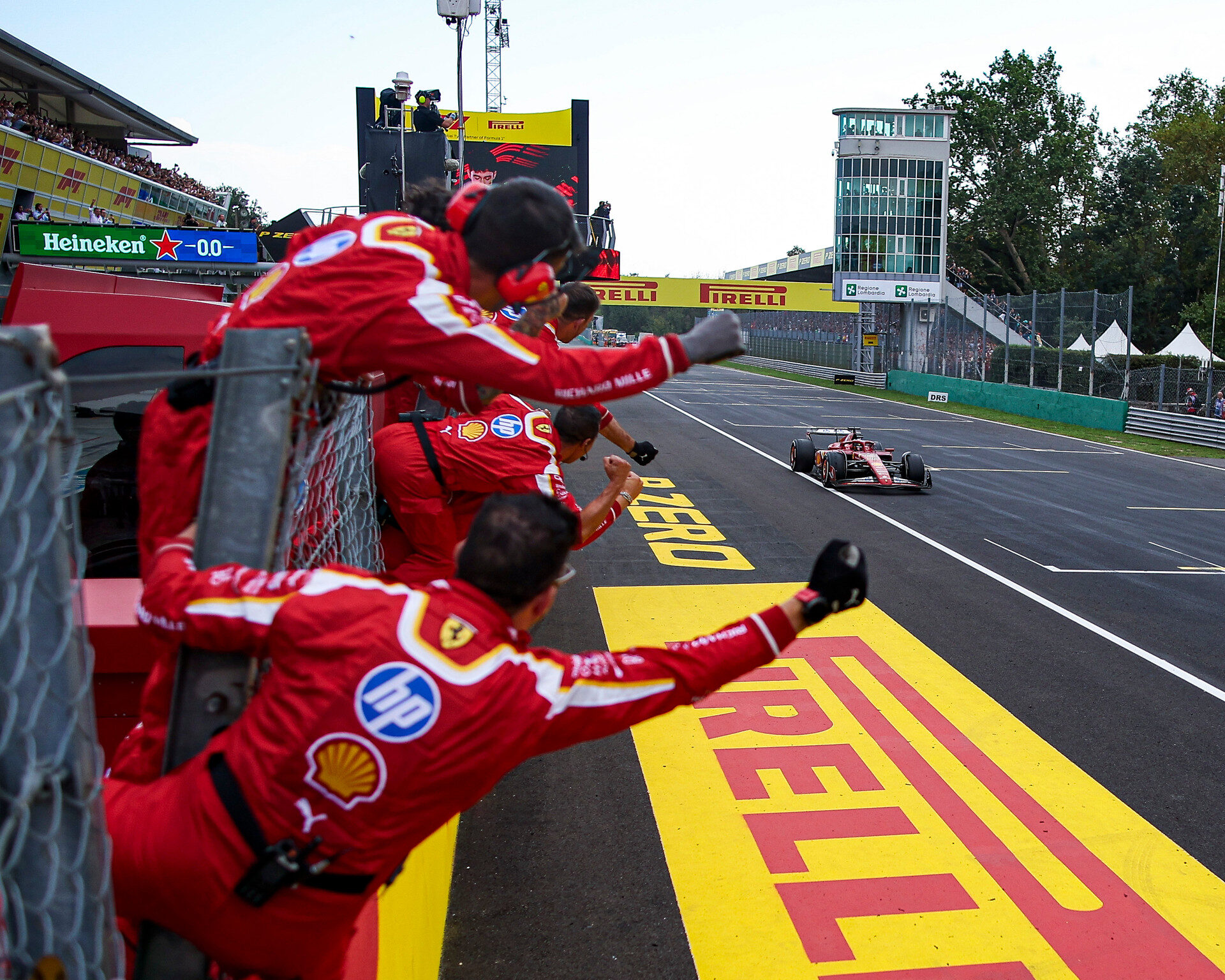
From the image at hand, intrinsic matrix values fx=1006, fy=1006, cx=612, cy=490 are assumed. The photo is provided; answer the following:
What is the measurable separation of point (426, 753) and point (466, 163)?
3256 cm

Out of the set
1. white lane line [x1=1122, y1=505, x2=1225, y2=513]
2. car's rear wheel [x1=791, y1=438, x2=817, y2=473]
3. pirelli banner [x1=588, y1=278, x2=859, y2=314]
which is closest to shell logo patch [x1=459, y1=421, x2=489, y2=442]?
car's rear wheel [x1=791, y1=438, x2=817, y2=473]

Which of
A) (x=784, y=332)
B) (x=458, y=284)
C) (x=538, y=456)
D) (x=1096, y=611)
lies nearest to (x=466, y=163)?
(x=1096, y=611)

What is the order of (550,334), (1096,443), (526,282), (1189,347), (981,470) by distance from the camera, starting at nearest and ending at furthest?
(526,282), (550,334), (981,470), (1096,443), (1189,347)

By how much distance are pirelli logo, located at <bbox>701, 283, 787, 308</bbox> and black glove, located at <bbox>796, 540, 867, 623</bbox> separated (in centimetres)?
5418

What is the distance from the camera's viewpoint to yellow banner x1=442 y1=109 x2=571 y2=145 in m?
33.3

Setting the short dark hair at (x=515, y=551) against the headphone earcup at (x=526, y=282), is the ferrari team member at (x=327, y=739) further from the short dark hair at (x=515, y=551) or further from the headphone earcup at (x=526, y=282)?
the headphone earcup at (x=526, y=282)

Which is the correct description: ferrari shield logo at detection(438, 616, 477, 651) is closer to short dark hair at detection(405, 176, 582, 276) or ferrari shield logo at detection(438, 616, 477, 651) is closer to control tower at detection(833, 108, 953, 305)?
short dark hair at detection(405, 176, 582, 276)

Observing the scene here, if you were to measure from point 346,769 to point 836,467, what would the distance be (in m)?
13.6

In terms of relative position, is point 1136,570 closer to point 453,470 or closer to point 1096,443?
point 453,470

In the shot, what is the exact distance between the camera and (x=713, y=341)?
7.40 feet

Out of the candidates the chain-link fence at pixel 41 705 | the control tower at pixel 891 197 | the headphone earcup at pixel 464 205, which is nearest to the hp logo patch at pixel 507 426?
the headphone earcup at pixel 464 205

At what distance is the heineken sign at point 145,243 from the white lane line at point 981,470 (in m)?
12.8

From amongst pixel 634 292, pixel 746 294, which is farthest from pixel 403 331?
pixel 746 294

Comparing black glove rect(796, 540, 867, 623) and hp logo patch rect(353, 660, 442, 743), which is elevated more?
black glove rect(796, 540, 867, 623)
